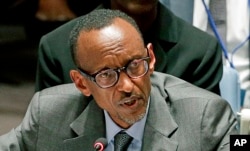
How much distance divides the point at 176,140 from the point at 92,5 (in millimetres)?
2097

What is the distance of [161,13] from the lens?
6.95 feet

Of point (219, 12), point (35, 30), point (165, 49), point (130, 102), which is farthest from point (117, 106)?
point (35, 30)

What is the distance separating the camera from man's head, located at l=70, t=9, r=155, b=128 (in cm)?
148

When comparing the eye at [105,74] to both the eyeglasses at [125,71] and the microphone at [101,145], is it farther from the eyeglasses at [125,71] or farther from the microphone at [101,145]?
the microphone at [101,145]

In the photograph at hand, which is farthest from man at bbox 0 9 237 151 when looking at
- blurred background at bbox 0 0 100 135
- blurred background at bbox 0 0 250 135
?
blurred background at bbox 0 0 100 135

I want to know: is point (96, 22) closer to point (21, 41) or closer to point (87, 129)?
point (87, 129)

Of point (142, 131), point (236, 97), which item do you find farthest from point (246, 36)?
point (142, 131)

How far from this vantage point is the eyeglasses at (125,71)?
4.86 feet

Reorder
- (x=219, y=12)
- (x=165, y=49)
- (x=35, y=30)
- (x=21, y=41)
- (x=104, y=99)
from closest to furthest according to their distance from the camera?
(x=104, y=99)
(x=165, y=49)
(x=219, y=12)
(x=35, y=30)
(x=21, y=41)

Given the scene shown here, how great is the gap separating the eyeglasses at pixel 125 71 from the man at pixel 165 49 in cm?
54

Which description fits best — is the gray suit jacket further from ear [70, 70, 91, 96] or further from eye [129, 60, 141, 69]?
eye [129, 60, 141, 69]

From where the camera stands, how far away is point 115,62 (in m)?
1.48

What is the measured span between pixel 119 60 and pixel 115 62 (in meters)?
0.01

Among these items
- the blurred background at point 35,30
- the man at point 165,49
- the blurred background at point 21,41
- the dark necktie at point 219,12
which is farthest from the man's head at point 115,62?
the blurred background at point 21,41
